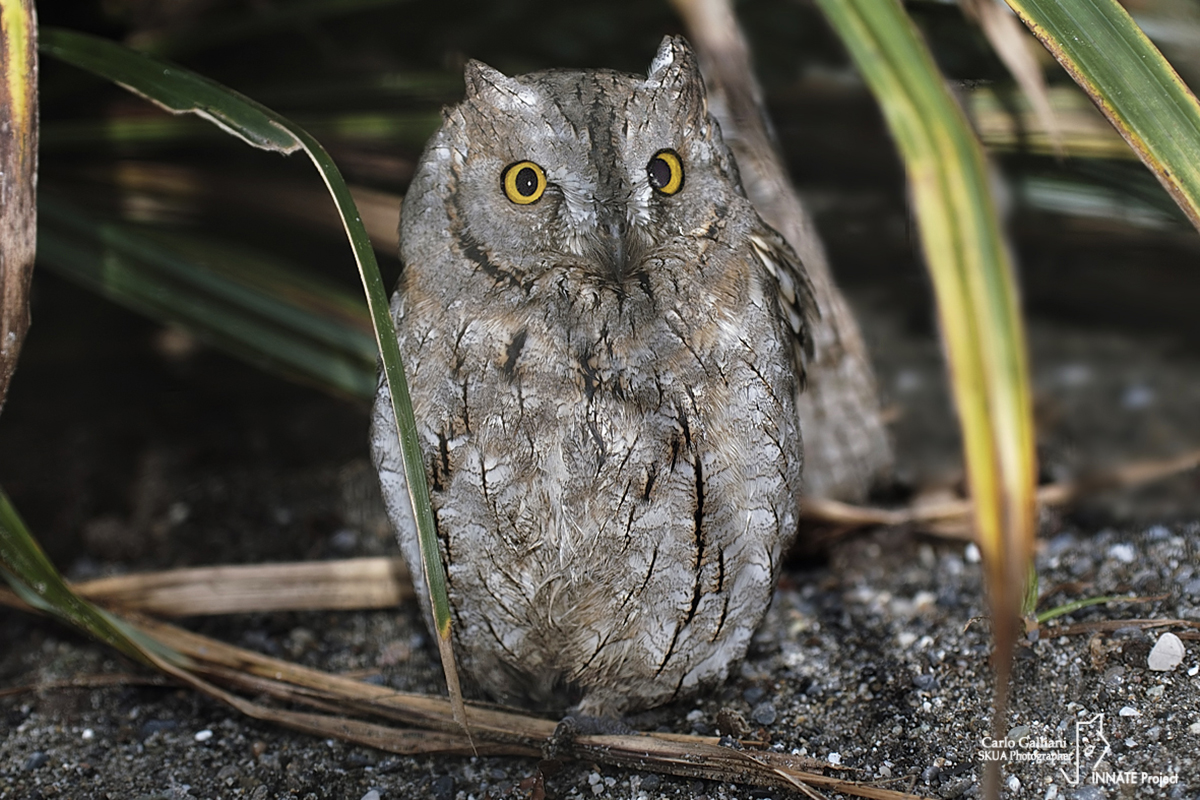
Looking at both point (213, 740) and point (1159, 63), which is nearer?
point (1159, 63)

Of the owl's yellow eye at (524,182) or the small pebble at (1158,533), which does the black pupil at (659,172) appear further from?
the small pebble at (1158,533)

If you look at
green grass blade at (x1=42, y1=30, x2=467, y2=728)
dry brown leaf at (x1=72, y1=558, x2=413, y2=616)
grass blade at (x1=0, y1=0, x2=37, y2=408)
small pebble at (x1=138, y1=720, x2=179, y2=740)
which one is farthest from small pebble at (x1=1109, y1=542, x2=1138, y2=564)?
grass blade at (x1=0, y1=0, x2=37, y2=408)

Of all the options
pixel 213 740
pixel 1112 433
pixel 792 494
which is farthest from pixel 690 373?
pixel 1112 433

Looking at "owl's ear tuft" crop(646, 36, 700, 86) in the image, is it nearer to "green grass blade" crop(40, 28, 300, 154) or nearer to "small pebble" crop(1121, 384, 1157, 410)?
Result: "green grass blade" crop(40, 28, 300, 154)

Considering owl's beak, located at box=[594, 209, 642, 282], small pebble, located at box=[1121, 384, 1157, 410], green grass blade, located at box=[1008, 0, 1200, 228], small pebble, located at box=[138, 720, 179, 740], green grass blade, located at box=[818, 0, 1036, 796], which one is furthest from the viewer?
small pebble, located at box=[1121, 384, 1157, 410]

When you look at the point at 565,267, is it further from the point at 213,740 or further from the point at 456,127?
the point at 213,740

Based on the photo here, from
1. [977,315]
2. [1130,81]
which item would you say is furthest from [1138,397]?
[977,315]

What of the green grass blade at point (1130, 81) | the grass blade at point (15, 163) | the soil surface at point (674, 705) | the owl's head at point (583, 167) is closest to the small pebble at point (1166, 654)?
the soil surface at point (674, 705)
